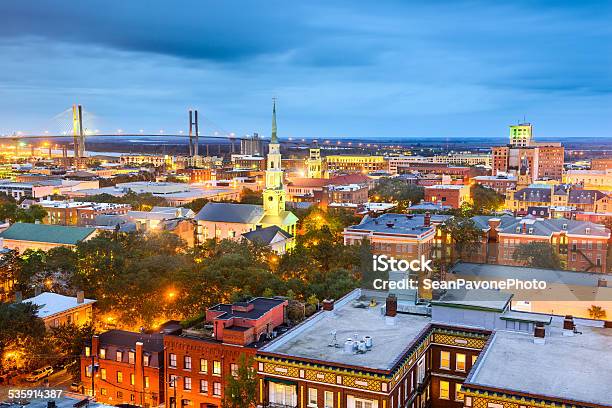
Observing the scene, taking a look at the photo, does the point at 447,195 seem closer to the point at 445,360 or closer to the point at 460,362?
the point at 445,360

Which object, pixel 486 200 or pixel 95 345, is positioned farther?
pixel 486 200

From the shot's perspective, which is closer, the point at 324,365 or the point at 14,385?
the point at 324,365

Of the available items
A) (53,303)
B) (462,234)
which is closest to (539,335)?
(53,303)

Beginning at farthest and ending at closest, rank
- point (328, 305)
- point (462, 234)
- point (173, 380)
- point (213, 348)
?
1. point (462, 234)
2. point (173, 380)
3. point (213, 348)
4. point (328, 305)

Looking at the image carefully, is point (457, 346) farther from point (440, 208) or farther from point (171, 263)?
point (440, 208)

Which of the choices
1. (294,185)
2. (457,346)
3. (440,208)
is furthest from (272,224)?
(294,185)

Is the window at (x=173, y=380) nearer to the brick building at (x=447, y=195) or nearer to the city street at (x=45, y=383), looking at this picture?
the city street at (x=45, y=383)
